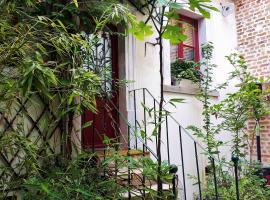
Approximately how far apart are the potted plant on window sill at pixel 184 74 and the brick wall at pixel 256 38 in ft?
4.72

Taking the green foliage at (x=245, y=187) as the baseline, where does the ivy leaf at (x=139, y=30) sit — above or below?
above

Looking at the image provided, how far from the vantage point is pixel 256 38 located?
5.75 metres

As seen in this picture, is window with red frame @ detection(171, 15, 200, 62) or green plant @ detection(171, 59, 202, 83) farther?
window with red frame @ detection(171, 15, 200, 62)

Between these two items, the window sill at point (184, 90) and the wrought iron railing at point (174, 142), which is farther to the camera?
the window sill at point (184, 90)

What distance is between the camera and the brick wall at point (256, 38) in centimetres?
556

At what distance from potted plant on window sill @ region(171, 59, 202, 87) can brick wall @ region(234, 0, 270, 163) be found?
4.72 feet

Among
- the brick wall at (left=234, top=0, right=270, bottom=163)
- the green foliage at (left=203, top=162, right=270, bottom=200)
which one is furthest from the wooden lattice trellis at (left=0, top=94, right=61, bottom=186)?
the brick wall at (left=234, top=0, right=270, bottom=163)

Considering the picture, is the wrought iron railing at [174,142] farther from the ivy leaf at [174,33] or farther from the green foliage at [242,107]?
the ivy leaf at [174,33]

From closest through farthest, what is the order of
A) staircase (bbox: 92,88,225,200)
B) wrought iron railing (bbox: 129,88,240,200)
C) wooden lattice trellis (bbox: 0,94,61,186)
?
staircase (bbox: 92,88,225,200) < wooden lattice trellis (bbox: 0,94,61,186) < wrought iron railing (bbox: 129,88,240,200)

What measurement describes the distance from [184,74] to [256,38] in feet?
6.62

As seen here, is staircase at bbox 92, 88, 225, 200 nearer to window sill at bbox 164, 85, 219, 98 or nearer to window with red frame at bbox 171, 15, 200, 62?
window sill at bbox 164, 85, 219, 98

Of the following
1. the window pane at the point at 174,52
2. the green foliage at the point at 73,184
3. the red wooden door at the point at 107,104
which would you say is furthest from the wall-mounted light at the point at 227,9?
the green foliage at the point at 73,184

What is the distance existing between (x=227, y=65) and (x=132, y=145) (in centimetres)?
284

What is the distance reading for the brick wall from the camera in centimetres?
556
